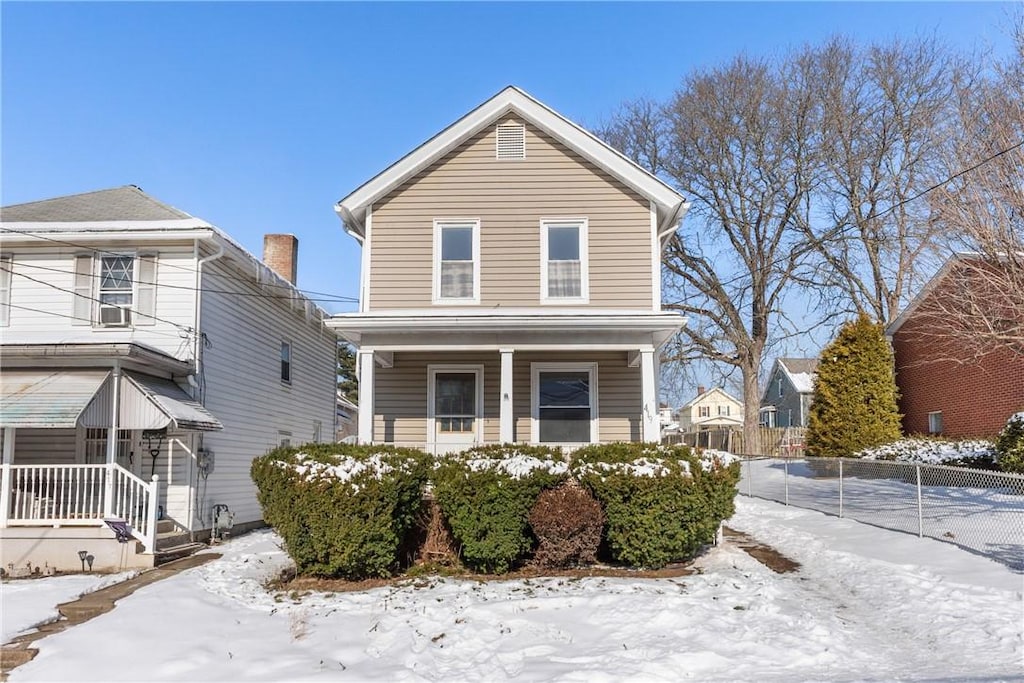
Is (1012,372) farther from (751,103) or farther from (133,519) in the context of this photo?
(133,519)

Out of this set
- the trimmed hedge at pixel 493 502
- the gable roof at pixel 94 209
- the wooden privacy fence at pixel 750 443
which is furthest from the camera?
the wooden privacy fence at pixel 750 443

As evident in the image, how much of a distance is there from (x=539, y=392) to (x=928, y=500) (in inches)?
254

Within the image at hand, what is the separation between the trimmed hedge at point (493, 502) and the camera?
951 centimetres

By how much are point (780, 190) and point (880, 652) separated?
2433 centimetres

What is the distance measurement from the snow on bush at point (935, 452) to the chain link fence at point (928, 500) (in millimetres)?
1288

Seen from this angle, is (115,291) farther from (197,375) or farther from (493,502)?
(493,502)

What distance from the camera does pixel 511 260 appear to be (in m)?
13.6

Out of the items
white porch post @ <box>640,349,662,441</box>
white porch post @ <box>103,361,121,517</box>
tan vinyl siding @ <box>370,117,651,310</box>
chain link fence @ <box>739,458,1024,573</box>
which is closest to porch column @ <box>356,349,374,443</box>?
tan vinyl siding @ <box>370,117,651,310</box>

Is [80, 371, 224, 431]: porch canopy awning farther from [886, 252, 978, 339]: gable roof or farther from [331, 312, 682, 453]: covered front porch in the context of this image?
[886, 252, 978, 339]: gable roof

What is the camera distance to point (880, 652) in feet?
21.8

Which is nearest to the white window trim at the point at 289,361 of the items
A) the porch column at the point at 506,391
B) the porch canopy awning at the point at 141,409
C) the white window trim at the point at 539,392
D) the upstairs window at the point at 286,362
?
the upstairs window at the point at 286,362

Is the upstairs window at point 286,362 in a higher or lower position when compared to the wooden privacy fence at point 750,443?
higher

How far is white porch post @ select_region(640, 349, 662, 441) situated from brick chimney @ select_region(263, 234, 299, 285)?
10.8 metres

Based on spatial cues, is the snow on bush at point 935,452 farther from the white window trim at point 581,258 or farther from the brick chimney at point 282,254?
the brick chimney at point 282,254
